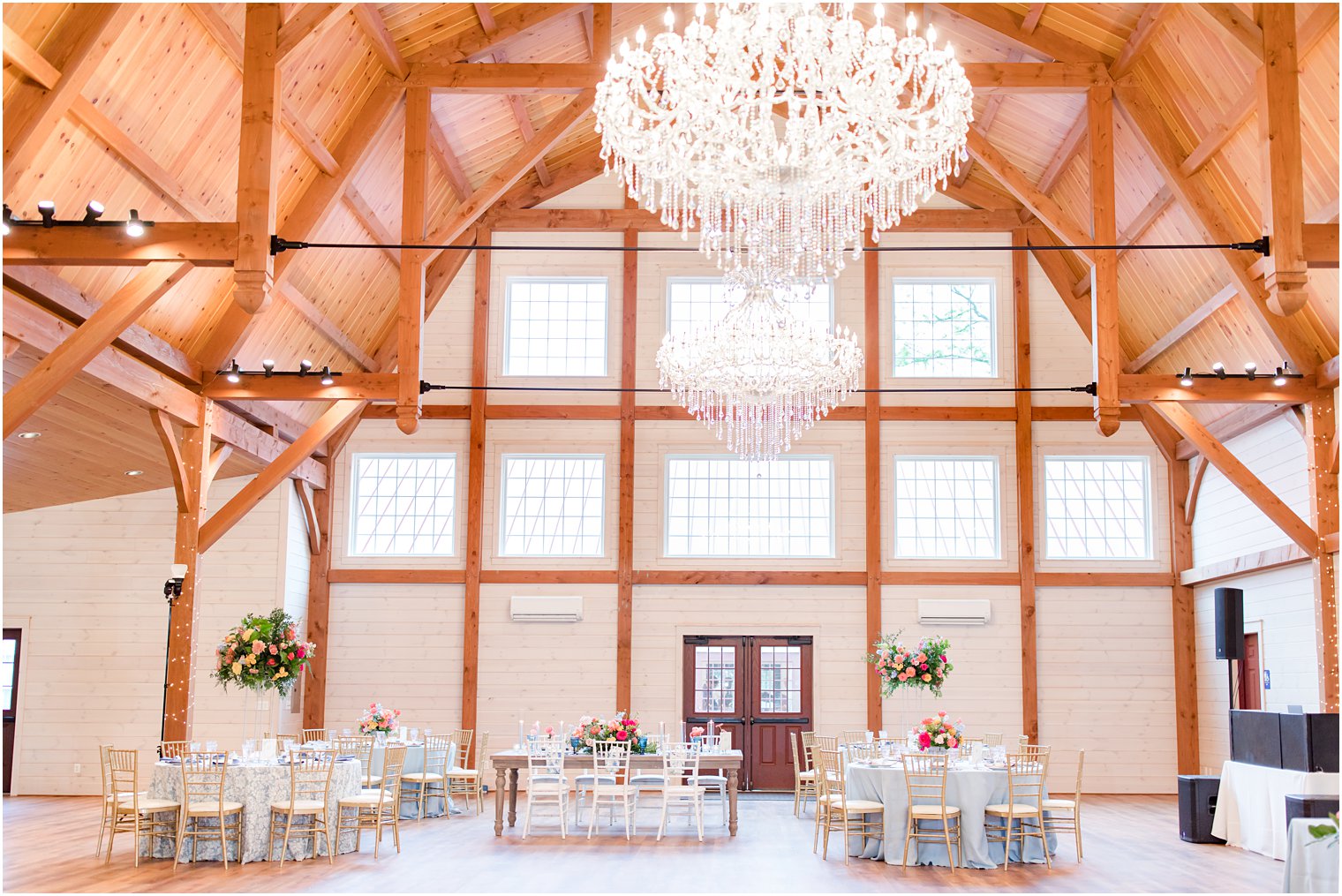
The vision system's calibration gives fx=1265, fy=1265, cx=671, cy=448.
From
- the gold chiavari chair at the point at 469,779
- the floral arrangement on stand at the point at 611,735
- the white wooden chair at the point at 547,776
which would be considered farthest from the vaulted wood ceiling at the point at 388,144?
the floral arrangement on stand at the point at 611,735

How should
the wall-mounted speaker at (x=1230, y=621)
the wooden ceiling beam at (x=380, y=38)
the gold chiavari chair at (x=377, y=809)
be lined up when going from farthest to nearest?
the wall-mounted speaker at (x=1230, y=621) < the wooden ceiling beam at (x=380, y=38) < the gold chiavari chair at (x=377, y=809)

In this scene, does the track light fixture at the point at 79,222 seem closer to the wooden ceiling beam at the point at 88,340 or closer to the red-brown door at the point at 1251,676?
the wooden ceiling beam at the point at 88,340

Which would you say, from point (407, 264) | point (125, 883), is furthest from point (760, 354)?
point (125, 883)

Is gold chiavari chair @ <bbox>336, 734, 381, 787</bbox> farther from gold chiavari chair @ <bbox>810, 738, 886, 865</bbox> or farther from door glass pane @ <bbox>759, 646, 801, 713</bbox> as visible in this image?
door glass pane @ <bbox>759, 646, 801, 713</bbox>

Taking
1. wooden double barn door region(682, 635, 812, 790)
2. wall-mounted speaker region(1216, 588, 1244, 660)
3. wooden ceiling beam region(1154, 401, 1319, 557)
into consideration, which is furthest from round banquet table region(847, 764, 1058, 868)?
wooden double barn door region(682, 635, 812, 790)

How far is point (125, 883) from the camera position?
26.5 feet

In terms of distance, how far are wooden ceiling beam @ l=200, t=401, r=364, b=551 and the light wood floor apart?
8.83ft

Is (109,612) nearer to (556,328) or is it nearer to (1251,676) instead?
(556,328)

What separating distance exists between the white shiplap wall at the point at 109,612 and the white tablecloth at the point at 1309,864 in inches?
415

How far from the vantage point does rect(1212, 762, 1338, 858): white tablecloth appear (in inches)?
360

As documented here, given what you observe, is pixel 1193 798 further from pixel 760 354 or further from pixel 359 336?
pixel 359 336

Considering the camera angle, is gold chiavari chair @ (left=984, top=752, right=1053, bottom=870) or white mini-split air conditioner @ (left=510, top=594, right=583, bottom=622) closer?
gold chiavari chair @ (left=984, top=752, right=1053, bottom=870)

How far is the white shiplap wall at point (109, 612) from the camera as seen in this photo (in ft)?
45.1

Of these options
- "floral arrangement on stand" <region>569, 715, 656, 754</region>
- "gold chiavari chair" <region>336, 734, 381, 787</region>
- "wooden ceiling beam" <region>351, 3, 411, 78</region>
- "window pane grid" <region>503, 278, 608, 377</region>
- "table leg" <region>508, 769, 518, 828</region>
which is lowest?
"table leg" <region>508, 769, 518, 828</region>
